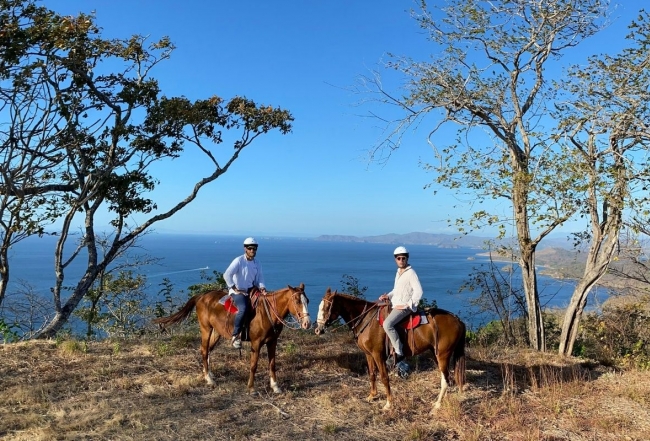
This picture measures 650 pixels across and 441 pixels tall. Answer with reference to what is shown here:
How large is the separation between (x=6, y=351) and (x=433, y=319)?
23.4ft

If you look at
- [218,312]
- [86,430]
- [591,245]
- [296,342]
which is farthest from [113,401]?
[591,245]

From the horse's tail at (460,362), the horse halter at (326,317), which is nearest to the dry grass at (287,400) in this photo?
the horse's tail at (460,362)

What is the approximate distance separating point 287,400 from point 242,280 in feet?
6.06

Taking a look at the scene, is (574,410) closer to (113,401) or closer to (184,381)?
(184,381)

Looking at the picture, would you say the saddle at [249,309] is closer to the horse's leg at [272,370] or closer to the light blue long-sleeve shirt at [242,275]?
the light blue long-sleeve shirt at [242,275]

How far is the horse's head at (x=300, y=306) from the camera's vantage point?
576cm

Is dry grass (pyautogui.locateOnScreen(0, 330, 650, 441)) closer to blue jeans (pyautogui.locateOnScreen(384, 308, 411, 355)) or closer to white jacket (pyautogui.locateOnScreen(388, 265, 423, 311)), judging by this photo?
blue jeans (pyautogui.locateOnScreen(384, 308, 411, 355))

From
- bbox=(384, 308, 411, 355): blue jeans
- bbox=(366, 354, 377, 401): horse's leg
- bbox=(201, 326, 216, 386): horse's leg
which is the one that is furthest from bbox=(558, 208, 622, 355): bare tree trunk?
bbox=(201, 326, 216, 386): horse's leg

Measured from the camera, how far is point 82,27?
8867mm

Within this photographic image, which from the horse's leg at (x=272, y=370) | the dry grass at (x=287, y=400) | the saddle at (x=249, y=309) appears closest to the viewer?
the dry grass at (x=287, y=400)

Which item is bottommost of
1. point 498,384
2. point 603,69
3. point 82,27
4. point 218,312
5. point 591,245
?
point 498,384

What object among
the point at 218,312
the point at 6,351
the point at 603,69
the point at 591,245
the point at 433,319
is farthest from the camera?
the point at 591,245

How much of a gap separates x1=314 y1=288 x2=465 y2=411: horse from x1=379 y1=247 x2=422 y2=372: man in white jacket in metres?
0.17

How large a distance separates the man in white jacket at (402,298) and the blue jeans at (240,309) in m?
2.05
